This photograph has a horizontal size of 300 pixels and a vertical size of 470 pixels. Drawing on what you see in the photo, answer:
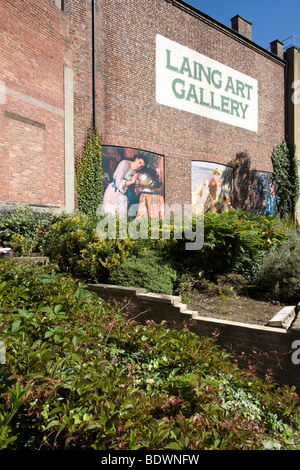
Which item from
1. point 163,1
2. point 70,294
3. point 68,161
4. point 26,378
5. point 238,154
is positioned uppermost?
point 163,1

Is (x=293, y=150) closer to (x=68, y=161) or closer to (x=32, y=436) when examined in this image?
(x=68, y=161)

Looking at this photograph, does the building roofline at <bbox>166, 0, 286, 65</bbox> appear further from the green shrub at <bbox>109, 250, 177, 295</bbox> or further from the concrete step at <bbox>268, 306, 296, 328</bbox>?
the concrete step at <bbox>268, 306, 296, 328</bbox>

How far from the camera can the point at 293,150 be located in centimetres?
1997

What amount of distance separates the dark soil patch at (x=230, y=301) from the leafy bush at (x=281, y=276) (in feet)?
0.67

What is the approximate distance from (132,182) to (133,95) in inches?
132

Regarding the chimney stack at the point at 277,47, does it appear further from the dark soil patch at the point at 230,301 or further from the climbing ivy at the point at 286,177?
the dark soil patch at the point at 230,301

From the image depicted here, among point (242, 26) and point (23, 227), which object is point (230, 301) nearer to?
point (23, 227)

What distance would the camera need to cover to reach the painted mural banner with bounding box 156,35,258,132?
13.7 metres

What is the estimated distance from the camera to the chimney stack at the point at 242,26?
57.9ft

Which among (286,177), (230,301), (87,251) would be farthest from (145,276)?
(286,177)

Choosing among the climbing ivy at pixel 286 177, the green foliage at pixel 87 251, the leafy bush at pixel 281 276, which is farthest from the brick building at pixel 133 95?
the leafy bush at pixel 281 276

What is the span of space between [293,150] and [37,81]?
15802mm

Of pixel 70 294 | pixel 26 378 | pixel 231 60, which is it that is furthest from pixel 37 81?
pixel 231 60
